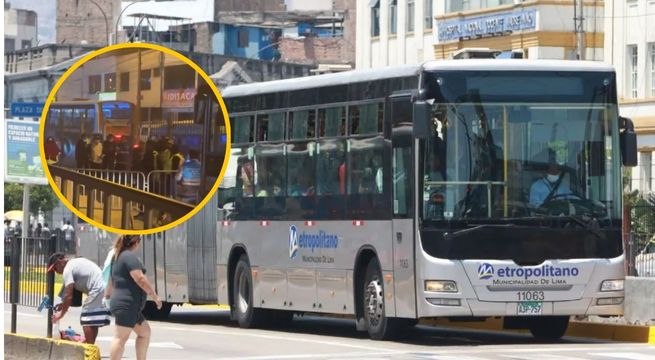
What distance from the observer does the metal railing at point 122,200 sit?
552 inches

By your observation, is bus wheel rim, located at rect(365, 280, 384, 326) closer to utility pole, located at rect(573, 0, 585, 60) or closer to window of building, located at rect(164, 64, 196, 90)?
window of building, located at rect(164, 64, 196, 90)

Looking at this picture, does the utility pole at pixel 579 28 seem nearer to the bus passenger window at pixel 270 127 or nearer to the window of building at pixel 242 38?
the bus passenger window at pixel 270 127

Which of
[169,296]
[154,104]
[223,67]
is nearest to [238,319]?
[169,296]

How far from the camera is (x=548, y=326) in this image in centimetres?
2256

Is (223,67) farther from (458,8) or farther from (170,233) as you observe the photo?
(170,233)

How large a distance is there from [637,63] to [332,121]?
35551 millimetres

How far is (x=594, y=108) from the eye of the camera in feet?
69.0

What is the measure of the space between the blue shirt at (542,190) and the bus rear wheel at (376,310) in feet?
6.52

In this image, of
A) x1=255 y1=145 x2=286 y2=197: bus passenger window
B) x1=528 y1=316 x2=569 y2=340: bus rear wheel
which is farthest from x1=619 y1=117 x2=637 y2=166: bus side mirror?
x1=255 y1=145 x2=286 y2=197: bus passenger window

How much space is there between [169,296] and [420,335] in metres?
4.91

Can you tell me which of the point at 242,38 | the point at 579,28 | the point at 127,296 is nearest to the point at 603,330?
the point at 127,296

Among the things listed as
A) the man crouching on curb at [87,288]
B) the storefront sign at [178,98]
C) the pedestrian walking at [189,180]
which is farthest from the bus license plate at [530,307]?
the pedestrian walking at [189,180]

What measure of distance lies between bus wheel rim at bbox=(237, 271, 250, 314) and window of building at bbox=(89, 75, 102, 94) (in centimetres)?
1069

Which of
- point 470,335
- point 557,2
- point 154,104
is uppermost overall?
point 557,2
